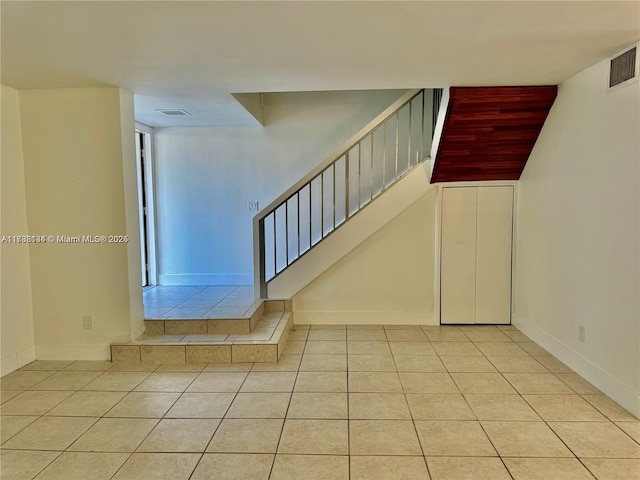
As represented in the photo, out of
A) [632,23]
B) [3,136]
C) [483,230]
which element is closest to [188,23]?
[3,136]

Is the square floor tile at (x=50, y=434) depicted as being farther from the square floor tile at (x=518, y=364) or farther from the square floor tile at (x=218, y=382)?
the square floor tile at (x=518, y=364)

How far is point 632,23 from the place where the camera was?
2.19 m

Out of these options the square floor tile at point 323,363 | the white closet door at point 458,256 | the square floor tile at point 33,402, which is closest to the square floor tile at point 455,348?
the white closet door at point 458,256

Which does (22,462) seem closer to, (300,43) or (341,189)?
(300,43)

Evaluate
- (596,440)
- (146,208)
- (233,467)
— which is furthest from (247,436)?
(146,208)

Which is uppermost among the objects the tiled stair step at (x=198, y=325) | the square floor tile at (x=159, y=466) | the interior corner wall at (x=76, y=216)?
the interior corner wall at (x=76, y=216)

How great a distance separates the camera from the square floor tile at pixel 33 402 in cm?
265

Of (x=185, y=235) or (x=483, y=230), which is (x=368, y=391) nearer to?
(x=483, y=230)

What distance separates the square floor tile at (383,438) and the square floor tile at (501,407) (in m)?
0.52

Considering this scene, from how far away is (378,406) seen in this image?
8.68 ft

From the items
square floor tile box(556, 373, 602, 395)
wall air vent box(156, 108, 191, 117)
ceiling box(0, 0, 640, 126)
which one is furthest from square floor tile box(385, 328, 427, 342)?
wall air vent box(156, 108, 191, 117)

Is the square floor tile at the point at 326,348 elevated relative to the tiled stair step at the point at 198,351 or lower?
lower

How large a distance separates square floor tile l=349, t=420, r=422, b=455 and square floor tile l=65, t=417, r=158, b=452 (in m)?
1.27

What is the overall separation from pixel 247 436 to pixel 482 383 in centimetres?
179
